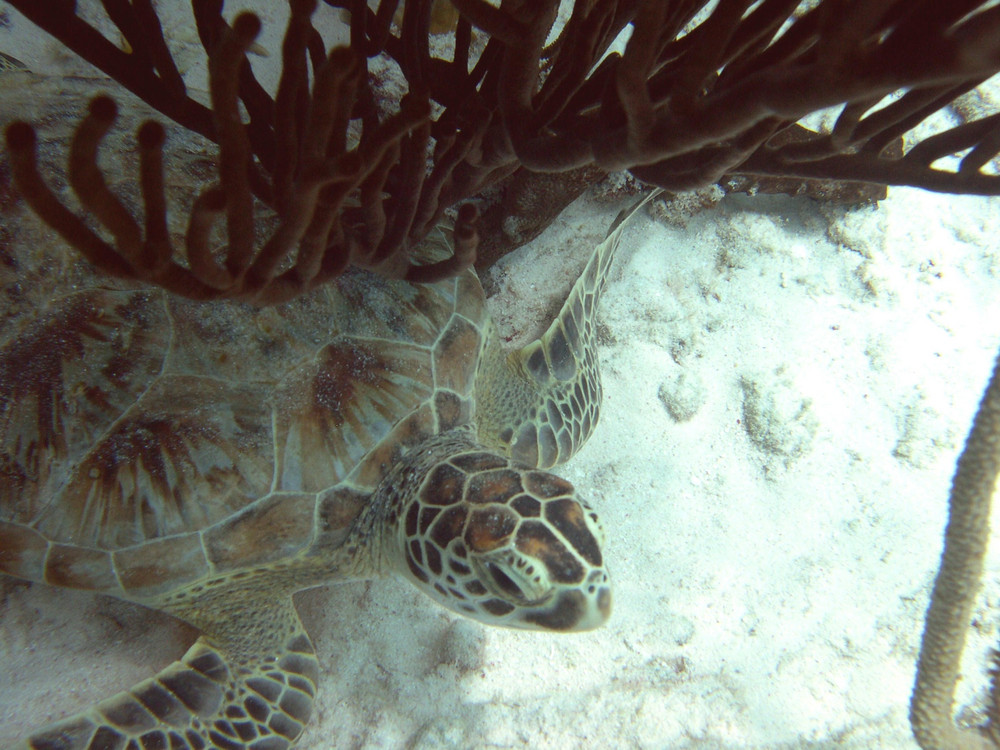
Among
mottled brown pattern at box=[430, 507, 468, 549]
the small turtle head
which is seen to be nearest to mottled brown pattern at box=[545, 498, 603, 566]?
the small turtle head

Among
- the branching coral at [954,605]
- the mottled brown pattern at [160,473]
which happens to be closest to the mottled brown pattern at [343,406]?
the mottled brown pattern at [160,473]

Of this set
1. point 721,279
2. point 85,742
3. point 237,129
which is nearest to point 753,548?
point 721,279

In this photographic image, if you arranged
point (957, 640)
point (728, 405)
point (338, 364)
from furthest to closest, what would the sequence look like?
point (728, 405) < point (957, 640) < point (338, 364)

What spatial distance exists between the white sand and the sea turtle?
24 centimetres

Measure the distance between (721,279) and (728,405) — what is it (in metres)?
0.54

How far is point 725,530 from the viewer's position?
5.90ft

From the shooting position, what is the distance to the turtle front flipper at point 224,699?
1329 millimetres

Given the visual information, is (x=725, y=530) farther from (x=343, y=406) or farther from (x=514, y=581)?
(x=343, y=406)

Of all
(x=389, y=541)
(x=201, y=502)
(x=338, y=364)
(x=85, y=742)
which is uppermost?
(x=338, y=364)

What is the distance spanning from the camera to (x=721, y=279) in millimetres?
2066

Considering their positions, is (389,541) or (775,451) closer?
(389,541)

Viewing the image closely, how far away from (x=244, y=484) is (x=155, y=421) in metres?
0.27

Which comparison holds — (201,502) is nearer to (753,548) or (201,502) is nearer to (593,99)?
(593,99)

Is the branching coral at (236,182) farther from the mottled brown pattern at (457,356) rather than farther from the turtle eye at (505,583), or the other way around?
the turtle eye at (505,583)
